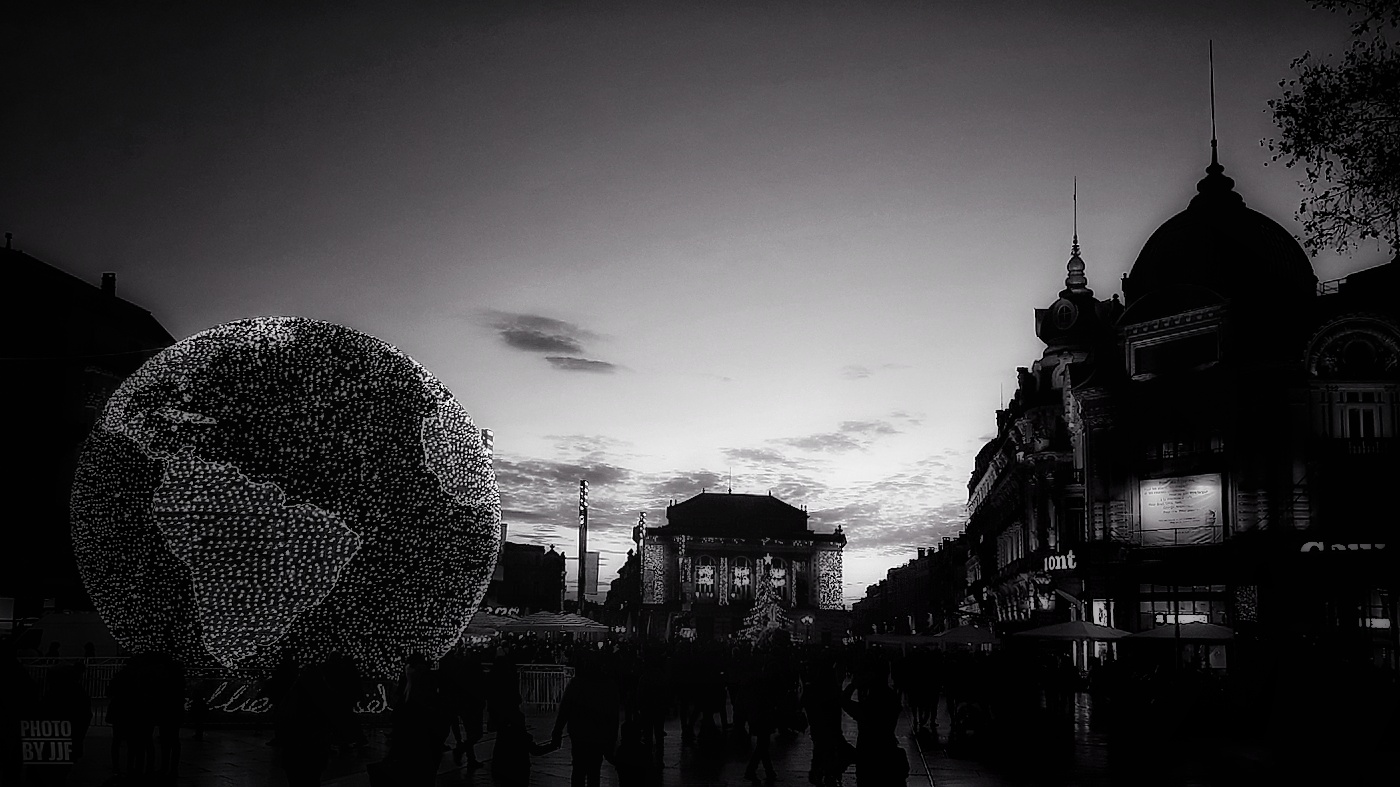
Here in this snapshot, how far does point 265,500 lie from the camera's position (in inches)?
666

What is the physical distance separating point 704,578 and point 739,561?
17.4 ft

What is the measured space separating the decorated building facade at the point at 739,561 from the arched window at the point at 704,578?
0.11 metres

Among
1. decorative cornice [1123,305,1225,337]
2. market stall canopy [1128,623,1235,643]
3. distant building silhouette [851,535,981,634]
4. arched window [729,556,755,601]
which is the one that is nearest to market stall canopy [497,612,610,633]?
market stall canopy [1128,623,1235,643]

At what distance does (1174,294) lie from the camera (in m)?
44.5

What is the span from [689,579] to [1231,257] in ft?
308

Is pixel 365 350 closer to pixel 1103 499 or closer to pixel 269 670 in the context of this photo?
pixel 269 670

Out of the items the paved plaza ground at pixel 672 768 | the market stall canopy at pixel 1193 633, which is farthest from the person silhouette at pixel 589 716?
the market stall canopy at pixel 1193 633

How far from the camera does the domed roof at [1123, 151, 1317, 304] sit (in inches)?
1763

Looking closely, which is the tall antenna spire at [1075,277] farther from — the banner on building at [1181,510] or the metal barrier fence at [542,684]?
the metal barrier fence at [542,684]

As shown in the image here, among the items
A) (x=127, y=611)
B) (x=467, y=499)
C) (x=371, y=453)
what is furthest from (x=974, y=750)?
(x=127, y=611)

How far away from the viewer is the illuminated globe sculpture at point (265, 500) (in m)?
17.0

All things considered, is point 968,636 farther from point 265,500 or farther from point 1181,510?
point 265,500

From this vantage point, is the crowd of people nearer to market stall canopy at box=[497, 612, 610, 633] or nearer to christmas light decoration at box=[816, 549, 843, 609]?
market stall canopy at box=[497, 612, 610, 633]

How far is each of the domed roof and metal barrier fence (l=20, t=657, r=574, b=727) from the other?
27.0 m
